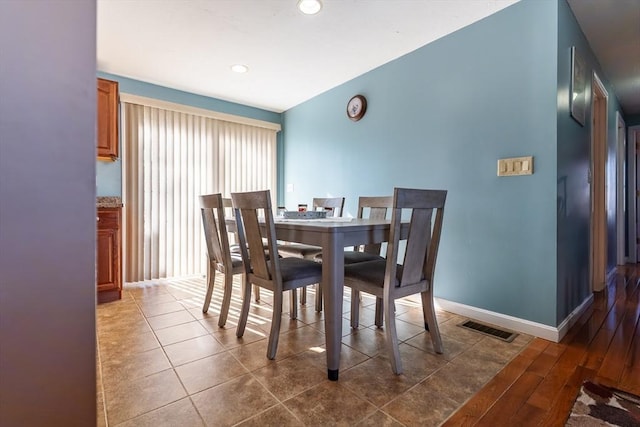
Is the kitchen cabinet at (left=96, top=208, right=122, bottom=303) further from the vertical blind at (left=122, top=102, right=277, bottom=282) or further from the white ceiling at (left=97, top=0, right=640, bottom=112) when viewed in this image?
the white ceiling at (left=97, top=0, right=640, bottom=112)

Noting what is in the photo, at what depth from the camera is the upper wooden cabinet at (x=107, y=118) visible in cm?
275

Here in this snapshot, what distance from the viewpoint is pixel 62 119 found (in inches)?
25.7

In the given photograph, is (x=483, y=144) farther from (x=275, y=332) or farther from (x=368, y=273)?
(x=275, y=332)

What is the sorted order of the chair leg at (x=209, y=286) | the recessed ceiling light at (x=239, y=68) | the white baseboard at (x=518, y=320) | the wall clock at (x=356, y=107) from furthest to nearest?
the wall clock at (x=356, y=107) → the recessed ceiling light at (x=239, y=68) → the chair leg at (x=209, y=286) → the white baseboard at (x=518, y=320)

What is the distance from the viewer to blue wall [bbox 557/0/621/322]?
201cm

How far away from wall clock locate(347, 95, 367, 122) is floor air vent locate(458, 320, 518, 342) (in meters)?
2.25

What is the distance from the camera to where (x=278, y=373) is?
156 cm

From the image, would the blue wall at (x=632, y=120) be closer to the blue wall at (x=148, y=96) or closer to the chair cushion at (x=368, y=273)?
the chair cushion at (x=368, y=273)

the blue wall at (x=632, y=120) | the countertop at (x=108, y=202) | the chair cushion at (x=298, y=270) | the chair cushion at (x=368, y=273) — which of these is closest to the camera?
the chair cushion at (x=368, y=273)

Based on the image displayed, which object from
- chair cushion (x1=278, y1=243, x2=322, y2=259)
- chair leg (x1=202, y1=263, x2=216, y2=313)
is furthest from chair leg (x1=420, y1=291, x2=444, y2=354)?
chair leg (x1=202, y1=263, x2=216, y2=313)

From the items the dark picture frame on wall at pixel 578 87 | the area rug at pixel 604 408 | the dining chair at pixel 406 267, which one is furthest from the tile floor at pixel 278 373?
the dark picture frame on wall at pixel 578 87

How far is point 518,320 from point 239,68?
10.8ft

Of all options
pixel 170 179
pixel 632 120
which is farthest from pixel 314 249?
pixel 632 120

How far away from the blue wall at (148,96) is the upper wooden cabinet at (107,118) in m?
0.25
